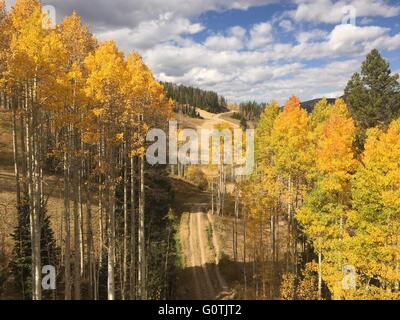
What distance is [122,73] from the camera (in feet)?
61.5

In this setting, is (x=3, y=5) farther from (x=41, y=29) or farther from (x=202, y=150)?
(x=202, y=150)

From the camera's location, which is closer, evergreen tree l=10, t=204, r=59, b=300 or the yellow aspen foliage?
the yellow aspen foliage

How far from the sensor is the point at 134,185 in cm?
2703

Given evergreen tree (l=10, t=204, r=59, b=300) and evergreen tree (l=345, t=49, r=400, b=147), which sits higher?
evergreen tree (l=345, t=49, r=400, b=147)

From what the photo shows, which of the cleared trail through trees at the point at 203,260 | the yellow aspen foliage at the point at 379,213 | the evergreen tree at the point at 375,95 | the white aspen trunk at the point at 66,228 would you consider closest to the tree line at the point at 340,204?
the yellow aspen foliage at the point at 379,213

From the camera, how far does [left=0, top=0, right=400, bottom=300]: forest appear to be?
53.1ft

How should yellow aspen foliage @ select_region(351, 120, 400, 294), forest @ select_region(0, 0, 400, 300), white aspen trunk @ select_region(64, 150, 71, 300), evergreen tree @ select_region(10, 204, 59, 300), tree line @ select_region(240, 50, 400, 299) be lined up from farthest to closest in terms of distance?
evergreen tree @ select_region(10, 204, 59, 300) < tree line @ select_region(240, 50, 400, 299) < yellow aspen foliage @ select_region(351, 120, 400, 294) < white aspen trunk @ select_region(64, 150, 71, 300) < forest @ select_region(0, 0, 400, 300)

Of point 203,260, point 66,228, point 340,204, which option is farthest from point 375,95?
point 66,228

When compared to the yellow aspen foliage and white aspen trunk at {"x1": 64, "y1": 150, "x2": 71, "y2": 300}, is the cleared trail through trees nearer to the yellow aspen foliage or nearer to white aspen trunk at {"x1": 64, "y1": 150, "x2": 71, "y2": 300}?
the yellow aspen foliage

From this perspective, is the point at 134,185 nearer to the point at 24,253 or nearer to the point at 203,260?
the point at 24,253

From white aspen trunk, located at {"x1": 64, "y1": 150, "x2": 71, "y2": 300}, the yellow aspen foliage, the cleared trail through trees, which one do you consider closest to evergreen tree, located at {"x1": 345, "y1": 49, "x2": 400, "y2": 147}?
the yellow aspen foliage
